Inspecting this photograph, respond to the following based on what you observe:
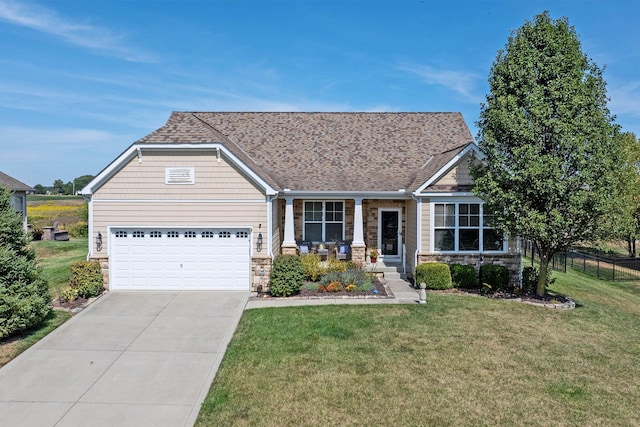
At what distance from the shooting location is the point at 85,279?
41.5 ft

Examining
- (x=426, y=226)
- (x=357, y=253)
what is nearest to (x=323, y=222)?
(x=357, y=253)

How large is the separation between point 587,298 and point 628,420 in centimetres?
935

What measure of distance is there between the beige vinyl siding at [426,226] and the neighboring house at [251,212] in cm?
4

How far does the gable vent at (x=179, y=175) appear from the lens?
43.8 ft

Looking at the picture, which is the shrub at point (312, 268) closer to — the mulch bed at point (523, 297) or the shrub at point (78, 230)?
the mulch bed at point (523, 297)

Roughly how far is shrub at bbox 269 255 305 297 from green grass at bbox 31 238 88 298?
707cm

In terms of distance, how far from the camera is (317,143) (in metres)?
18.9

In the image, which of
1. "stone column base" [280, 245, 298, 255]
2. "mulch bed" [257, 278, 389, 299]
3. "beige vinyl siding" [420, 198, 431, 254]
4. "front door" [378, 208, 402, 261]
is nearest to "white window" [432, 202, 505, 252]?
"beige vinyl siding" [420, 198, 431, 254]

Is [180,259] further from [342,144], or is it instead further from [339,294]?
[342,144]

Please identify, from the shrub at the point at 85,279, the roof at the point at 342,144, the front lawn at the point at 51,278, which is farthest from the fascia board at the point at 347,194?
the front lawn at the point at 51,278

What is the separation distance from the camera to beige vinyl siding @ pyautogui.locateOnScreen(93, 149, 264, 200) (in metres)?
13.3

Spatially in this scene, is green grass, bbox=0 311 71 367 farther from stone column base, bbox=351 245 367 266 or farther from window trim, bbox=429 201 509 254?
window trim, bbox=429 201 509 254

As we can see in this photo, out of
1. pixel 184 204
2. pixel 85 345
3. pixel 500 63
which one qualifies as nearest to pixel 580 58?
pixel 500 63

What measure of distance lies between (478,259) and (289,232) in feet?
23.3
